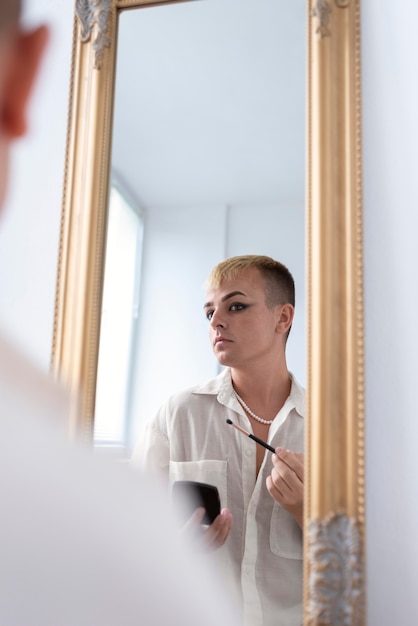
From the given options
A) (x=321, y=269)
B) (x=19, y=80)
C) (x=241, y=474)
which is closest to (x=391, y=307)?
(x=321, y=269)

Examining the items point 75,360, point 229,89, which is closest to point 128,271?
point 75,360

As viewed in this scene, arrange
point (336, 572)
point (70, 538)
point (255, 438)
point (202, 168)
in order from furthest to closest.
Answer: point (202, 168) → point (255, 438) → point (336, 572) → point (70, 538)

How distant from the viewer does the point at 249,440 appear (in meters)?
1.17

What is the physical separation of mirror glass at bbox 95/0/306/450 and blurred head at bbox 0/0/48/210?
0.91 meters

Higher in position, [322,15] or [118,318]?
[322,15]

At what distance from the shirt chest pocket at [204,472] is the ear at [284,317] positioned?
26 cm

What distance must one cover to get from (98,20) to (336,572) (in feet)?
3.84

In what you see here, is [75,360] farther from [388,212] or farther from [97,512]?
[97,512]

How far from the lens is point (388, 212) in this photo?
1177mm

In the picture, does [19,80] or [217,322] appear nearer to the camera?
[19,80]

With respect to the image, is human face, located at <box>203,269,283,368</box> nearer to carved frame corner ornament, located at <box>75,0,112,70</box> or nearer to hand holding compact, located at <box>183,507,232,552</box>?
hand holding compact, located at <box>183,507,232,552</box>

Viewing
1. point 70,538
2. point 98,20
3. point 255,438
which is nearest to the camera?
point 70,538

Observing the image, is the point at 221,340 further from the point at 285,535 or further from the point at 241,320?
the point at 285,535

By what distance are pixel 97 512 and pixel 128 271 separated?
3.57 feet
